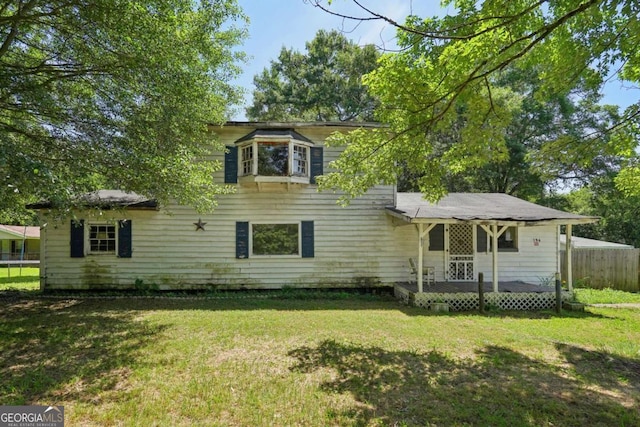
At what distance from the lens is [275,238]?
1212cm

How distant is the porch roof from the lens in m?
9.48

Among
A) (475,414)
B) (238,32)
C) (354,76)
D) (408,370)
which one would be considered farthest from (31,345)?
(354,76)

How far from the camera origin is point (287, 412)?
3.65 m

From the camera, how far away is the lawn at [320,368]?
3676mm

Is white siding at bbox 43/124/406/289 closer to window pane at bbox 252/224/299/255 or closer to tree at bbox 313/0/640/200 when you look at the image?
window pane at bbox 252/224/299/255

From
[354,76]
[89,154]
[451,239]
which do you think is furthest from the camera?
[354,76]

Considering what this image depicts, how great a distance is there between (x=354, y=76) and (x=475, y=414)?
24332mm

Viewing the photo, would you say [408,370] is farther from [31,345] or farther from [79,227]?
[79,227]

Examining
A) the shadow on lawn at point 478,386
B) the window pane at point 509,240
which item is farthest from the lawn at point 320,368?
the window pane at point 509,240

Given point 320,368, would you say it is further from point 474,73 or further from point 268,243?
point 268,243

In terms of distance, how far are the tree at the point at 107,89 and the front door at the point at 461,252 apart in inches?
324

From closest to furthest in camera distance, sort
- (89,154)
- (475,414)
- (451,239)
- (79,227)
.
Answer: (475,414) < (89,154) < (79,227) < (451,239)

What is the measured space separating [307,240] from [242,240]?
2.05 m

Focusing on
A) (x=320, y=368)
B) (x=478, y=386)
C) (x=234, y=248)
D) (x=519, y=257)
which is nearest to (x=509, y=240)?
(x=519, y=257)
